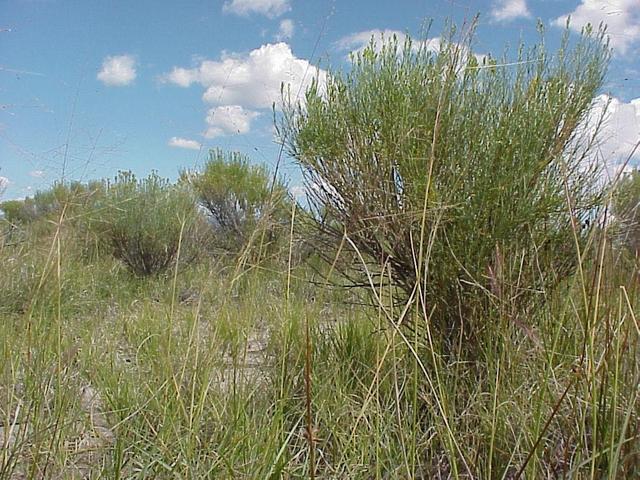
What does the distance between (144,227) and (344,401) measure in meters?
5.49

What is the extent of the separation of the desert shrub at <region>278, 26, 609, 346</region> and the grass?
0.82ft

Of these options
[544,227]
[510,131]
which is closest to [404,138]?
[510,131]

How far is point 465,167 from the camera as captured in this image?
2221mm

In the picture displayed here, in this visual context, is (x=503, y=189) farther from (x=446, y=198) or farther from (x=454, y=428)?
(x=454, y=428)

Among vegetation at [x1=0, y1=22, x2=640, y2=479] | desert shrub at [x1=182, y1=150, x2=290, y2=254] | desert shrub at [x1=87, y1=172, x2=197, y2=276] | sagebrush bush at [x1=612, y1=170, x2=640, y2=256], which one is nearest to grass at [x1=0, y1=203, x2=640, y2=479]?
vegetation at [x1=0, y1=22, x2=640, y2=479]

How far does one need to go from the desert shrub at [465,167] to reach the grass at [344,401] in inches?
9.8

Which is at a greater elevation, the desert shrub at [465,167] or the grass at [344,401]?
the desert shrub at [465,167]

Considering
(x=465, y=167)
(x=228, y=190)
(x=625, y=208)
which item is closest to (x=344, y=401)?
(x=465, y=167)

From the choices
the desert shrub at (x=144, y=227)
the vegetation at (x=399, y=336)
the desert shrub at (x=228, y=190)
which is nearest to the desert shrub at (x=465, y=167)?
the vegetation at (x=399, y=336)

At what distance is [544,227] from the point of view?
2492mm

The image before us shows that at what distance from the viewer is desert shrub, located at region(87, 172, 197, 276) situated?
704 cm

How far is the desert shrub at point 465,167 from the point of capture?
232cm

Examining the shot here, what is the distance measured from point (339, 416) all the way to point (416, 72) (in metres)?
1.61

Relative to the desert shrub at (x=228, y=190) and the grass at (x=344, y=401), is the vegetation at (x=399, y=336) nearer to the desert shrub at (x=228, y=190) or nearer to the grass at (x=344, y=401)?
the grass at (x=344, y=401)
